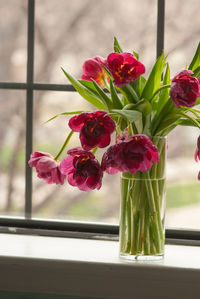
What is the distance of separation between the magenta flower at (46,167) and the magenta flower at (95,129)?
102 mm

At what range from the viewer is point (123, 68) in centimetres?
97

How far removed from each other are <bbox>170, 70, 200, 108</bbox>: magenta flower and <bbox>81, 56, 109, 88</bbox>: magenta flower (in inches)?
7.5

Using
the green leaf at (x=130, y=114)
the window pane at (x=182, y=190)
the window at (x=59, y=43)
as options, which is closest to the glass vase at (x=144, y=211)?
the green leaf at (x=130, y=114)

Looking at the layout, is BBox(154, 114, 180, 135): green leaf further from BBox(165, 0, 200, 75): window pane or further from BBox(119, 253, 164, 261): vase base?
BBox(165, 0, 200, 75): window pane

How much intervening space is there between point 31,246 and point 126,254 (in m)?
0.25

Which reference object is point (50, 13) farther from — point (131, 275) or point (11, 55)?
point (131, 275)

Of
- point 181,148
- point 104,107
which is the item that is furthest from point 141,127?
point 181,148

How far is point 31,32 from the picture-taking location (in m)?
1.37

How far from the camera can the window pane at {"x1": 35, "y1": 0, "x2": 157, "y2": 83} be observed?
366cm

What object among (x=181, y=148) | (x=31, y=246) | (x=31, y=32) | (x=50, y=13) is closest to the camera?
(x=31, y=246)

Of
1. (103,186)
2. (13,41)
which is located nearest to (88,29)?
(13,41)

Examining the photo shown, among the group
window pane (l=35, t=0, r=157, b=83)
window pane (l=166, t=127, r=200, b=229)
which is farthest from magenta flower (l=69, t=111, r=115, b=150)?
window pane (l=166, t=127, r=200, b=229)

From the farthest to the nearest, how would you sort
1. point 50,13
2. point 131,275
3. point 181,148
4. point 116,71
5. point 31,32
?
point 181,148 < point 50,13 < point 31,32 < point 131,275 < point 116,71

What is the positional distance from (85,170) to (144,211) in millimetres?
177
